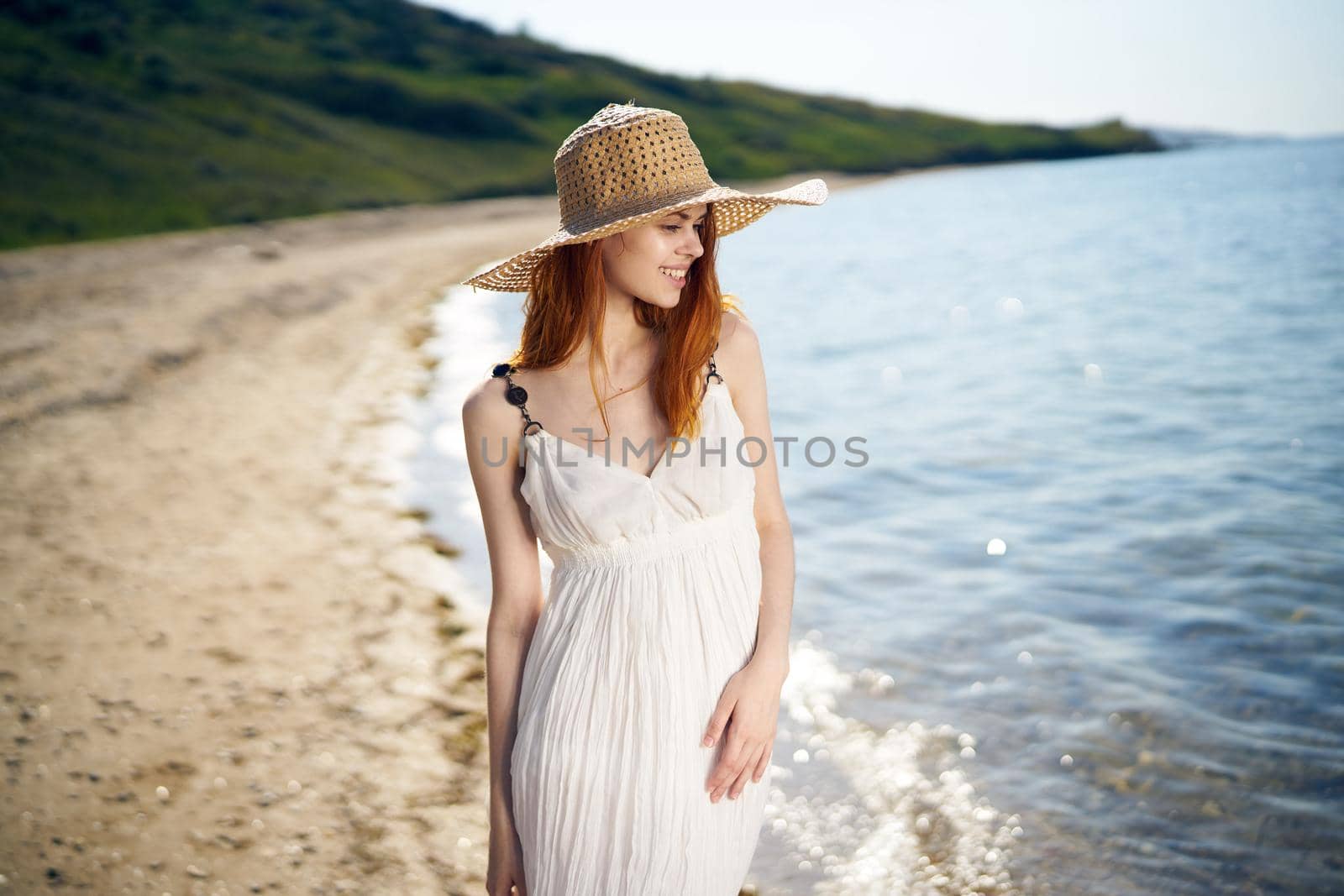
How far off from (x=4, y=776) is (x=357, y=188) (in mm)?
33720

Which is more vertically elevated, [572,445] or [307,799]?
[572,445]

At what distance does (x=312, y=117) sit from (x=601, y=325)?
46.2 m

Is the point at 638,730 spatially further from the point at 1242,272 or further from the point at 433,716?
the point at 1242,272

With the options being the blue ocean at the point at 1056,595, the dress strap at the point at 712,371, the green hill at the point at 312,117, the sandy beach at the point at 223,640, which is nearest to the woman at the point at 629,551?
the dress strap at the point at 712,371

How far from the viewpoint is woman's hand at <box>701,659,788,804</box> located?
6.55 ft

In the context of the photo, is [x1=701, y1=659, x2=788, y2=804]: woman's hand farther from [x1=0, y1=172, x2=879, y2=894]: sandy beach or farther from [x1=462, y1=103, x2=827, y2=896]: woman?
[x1=0, y1=172, x2=879, y2=894]: sandy beach

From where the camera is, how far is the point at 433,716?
4477 mm

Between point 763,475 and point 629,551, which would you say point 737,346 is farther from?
point 629,551

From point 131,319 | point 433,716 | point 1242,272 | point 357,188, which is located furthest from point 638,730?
point 357,188

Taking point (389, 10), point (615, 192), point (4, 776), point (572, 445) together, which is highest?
point (389, 10)

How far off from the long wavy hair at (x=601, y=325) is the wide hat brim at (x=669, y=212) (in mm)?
58

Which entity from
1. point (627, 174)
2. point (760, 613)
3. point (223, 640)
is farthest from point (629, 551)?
point (223, 640)

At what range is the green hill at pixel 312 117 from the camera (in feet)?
89.2

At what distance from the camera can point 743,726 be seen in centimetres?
199
